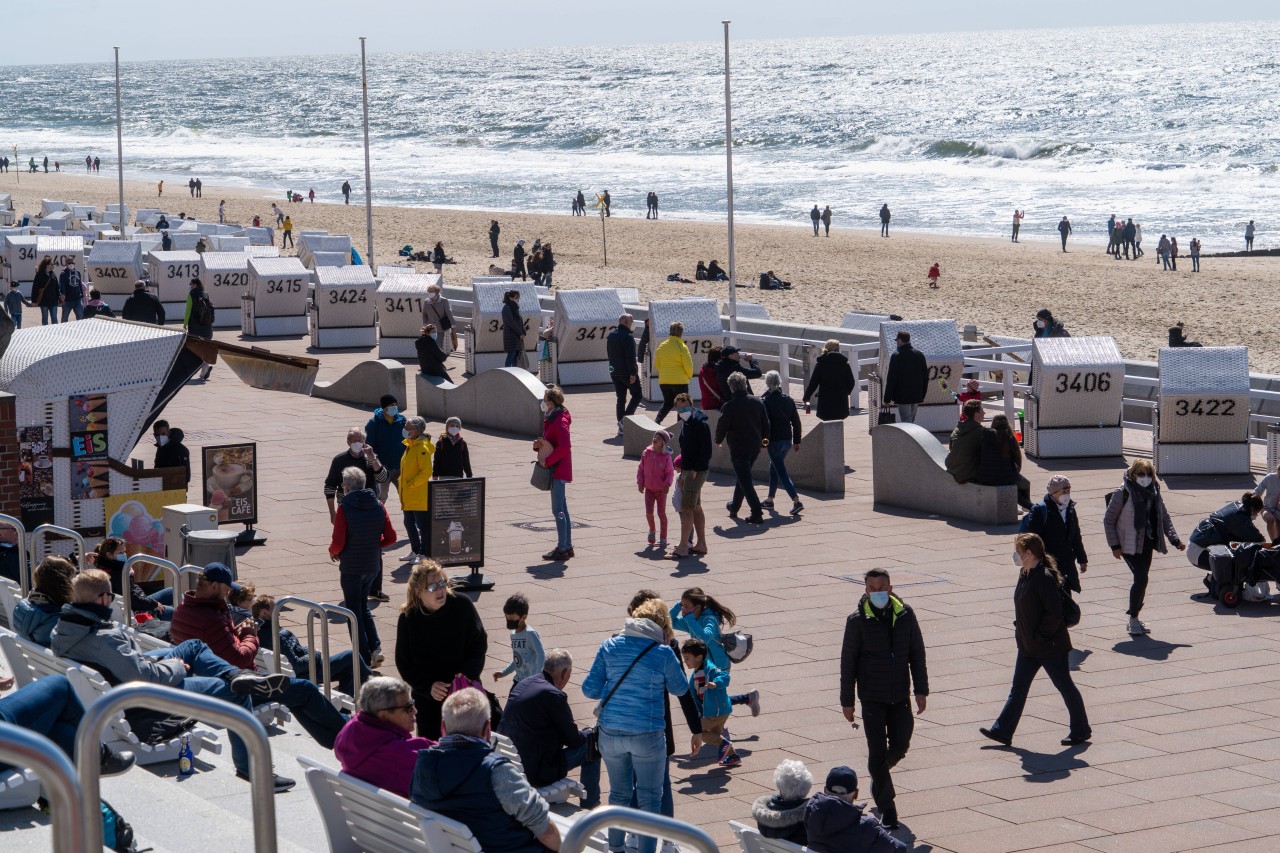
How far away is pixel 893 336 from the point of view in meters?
19.2

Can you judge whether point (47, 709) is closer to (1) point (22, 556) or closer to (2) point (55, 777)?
(2) point (55, 777)

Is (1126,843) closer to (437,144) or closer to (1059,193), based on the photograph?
(1059,193)

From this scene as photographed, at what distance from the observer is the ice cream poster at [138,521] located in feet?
40.3

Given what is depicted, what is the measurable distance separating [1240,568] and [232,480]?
26.9ft

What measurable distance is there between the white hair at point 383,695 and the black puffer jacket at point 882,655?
236 cm

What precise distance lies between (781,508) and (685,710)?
702cm

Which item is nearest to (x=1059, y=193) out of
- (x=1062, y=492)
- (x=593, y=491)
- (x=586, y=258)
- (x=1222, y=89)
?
(x=586, y=258)

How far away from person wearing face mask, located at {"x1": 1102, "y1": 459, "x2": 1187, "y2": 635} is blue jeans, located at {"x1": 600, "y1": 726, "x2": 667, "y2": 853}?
483 centimetres

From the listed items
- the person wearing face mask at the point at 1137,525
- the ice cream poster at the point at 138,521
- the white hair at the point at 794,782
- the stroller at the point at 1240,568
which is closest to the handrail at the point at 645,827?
the white hair at the point at 794,782

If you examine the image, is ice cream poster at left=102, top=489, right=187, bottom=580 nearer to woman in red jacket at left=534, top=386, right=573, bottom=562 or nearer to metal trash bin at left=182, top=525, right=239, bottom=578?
metal trash bin at left=182, top=525, right=239, bottom=578

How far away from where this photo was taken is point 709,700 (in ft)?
28.5

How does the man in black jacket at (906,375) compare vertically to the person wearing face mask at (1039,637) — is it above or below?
above

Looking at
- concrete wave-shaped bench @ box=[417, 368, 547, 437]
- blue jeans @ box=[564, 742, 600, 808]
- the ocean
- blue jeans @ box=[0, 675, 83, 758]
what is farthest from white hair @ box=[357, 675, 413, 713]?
the ocean

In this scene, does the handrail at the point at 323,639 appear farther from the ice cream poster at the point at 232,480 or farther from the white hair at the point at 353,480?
the ice cream poster at the point at 232,480
